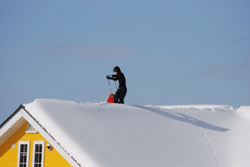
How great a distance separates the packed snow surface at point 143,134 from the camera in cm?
1186

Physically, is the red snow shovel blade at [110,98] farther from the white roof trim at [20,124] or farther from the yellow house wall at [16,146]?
the white roof trim at [20,124]

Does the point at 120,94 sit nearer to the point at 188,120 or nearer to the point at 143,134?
the point at 143,134

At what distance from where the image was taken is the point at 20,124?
12.9m

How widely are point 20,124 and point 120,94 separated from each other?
4332 millimetres

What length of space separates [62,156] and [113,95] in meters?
4.49

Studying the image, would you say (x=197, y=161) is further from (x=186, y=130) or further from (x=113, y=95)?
(x=113, y=95)

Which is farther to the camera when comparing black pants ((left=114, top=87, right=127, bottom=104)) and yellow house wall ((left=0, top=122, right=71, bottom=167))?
A: black pants ((left=114, top=87, right=127, bottom=104))

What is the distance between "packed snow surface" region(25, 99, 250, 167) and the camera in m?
11.9

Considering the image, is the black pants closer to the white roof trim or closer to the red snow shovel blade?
the red snow shovel blade

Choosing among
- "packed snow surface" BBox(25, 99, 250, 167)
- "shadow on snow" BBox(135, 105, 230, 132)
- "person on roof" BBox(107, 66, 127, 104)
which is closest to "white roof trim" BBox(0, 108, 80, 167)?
"packed snow surface" BBox(25, 99, 250, 167)

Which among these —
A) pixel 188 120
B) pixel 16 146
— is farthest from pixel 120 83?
pixel 16 146

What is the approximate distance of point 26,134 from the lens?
12992 millimetres

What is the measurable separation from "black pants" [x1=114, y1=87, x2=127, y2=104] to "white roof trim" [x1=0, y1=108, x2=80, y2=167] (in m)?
4.17

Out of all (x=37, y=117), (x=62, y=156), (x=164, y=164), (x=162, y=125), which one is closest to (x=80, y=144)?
(x=62, y=156)
